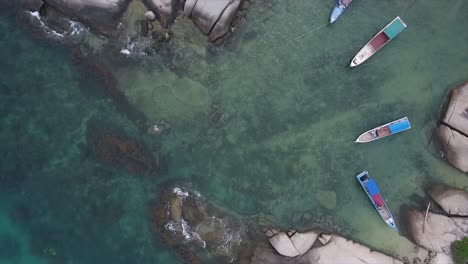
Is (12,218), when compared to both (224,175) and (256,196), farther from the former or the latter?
(256,196)

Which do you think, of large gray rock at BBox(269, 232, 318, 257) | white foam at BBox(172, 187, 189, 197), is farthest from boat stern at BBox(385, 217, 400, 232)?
white foam at BBox(172, 187, 189, 197)

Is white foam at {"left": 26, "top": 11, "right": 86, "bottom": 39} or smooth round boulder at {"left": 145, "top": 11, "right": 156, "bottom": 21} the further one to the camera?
white foam at {"left": 26, "top": 11, "right": 86, "bottom": 39}

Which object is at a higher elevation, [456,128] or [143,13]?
[456,128]

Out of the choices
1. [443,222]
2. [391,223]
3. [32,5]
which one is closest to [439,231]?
[443,222]

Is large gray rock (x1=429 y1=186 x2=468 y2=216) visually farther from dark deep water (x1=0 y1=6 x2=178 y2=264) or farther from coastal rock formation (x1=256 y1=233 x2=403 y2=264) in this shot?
dark deep water (x1=0 y1=6 x2=178 y2=264)

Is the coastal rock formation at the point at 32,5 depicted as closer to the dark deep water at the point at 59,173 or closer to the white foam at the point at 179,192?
the dark deep water at the point at 59,173

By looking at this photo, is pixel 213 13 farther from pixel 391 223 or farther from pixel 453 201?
pixel 453 201

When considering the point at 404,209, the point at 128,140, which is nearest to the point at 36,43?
the point at 128,140
